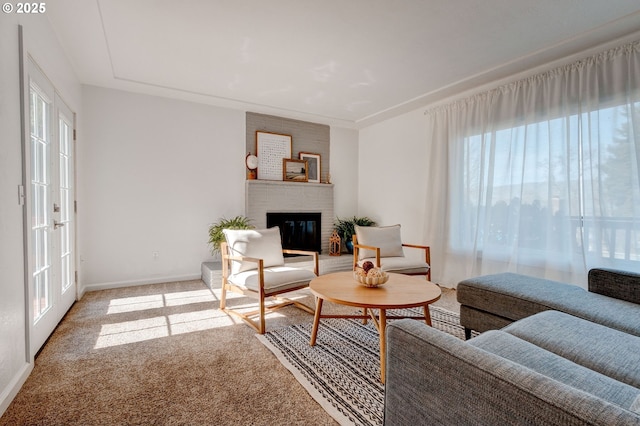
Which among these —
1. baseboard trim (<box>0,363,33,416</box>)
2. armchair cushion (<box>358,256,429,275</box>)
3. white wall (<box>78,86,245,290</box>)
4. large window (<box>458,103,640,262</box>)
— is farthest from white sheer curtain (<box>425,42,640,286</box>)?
baseboard trim (<box>0,363,33,416</box>)

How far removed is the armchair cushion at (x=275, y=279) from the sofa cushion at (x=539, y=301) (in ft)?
4.31

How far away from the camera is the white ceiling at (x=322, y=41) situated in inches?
91.1

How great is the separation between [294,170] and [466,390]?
14.9 feet

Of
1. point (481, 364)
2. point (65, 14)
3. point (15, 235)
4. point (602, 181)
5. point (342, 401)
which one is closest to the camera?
point (481, 364)

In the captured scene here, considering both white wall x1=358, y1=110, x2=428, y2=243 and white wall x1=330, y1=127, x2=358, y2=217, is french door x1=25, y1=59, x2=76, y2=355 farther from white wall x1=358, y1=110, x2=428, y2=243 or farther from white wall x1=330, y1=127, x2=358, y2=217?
white wall x1=358, y1=110, x2=428, y2=243

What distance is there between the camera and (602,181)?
2.72 metres

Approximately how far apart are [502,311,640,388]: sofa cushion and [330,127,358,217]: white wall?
4126 millimetres

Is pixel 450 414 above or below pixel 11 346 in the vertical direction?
above

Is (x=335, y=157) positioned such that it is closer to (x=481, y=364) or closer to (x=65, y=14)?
(x=65, y=14)

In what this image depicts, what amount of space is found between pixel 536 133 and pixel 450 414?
3.29 meters

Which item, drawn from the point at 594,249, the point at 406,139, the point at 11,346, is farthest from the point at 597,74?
the point at 11,346

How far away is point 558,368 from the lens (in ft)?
3.71

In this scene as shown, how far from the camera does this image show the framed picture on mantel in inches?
190

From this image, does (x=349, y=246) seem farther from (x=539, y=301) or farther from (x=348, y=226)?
(x=539, y=301)
